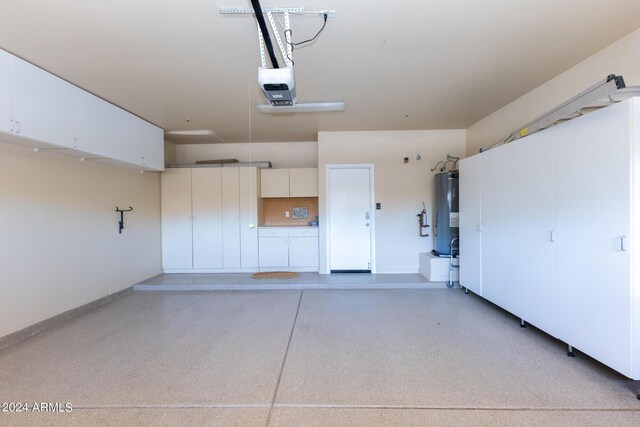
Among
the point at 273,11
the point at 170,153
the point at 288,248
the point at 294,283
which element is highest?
the point at 273,11

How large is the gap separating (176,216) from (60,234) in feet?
6.83

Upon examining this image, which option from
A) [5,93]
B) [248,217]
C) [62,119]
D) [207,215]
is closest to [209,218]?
[207,215]

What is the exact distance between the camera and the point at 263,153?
5996mm

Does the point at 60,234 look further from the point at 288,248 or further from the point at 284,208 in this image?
the point at 284,208

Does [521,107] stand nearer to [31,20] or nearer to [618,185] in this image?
[618,185]

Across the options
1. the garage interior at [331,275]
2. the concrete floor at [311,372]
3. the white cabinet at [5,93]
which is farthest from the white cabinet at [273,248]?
the white cabinet at [5,93]

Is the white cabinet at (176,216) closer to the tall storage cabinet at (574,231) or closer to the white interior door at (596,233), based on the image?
the tall storage cabinet at (574,231)

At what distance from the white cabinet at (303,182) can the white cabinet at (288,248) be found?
2.29 feet

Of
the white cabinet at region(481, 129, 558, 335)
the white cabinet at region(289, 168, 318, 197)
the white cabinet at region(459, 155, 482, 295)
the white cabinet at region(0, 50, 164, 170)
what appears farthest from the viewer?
the white cabinet at region(289, 168, 318, 197)

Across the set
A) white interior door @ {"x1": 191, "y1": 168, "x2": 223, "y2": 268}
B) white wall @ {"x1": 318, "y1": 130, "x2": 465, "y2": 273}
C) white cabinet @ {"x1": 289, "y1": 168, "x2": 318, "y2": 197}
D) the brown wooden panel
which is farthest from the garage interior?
the brown wooden panel

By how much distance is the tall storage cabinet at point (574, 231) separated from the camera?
6.27ft

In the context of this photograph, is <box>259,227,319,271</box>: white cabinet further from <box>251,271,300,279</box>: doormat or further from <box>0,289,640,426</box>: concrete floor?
<box>0,289,640,426</box>: concrete floor

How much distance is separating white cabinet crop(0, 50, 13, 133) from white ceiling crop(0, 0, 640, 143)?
10 centimetres

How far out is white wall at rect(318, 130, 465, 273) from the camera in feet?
16.9
